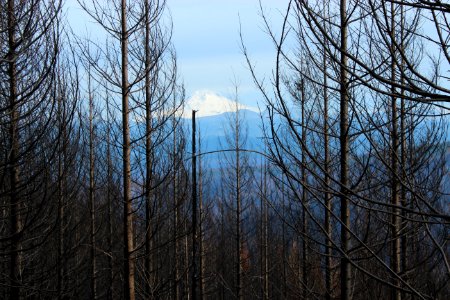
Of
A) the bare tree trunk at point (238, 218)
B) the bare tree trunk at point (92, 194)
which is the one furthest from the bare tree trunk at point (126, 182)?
the bare tree trunk at point (238, 218)

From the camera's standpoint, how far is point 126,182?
6.45 m

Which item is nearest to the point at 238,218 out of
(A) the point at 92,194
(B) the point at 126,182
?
(A) the point at 92,194

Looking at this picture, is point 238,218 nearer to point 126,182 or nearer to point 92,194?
point 92,194

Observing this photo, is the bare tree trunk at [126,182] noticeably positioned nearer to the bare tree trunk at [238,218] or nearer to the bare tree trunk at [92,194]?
the bare tree trunk at [92,194]

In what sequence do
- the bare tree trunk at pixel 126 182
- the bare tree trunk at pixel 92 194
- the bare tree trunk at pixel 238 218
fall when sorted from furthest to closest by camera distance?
1. the bare tree trunk at pixel 238 218
2. the bare tree trunk at pixel 92 194
3. the bare tree trunk at pixel 126 182

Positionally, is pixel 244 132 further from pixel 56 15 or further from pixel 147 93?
pixel 56 15

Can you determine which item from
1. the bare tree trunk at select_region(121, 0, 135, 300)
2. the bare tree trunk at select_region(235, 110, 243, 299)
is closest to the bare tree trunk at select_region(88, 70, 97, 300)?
the bare tree trunk at select_region(235, 110, 243, 299)

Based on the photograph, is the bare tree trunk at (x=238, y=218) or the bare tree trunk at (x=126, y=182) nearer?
the bare tree trunk at (x=126, y=182)

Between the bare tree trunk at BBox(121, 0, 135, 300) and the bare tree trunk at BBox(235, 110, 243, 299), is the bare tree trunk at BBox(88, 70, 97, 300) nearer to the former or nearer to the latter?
the bare tree trunk at BBox(235, 110, 243, 299)

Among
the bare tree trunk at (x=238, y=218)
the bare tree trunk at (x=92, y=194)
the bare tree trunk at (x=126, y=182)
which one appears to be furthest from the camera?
the bare tree trunk at (x=238, y=218)

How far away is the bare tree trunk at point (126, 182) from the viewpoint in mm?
6355

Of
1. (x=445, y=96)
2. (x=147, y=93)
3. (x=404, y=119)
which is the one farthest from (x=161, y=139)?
(x=445, y=96)

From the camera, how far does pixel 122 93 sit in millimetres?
6586

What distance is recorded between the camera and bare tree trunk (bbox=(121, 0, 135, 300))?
6.36 metres
